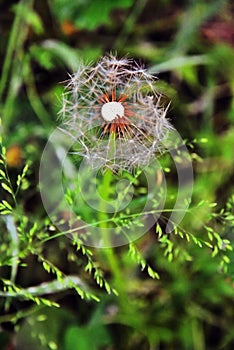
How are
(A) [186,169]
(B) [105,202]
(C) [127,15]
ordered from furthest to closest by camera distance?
(C) [127,15], (A) [186,169], (B) [105,202]

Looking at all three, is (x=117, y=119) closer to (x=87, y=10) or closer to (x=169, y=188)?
(x=169, y=188)

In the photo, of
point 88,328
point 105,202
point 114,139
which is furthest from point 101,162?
point 88,328

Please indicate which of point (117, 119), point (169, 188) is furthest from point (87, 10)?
point (117, 119)

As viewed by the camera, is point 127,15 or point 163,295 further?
point 127,15

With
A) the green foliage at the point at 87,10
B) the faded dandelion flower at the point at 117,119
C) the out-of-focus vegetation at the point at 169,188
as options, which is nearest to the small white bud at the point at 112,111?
the faded dandelion flower at the point at 117,119

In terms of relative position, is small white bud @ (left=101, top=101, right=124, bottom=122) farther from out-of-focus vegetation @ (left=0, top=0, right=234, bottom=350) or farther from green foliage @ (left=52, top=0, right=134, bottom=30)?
green foliage @ (left=52, top=0, right=134, bottom=30)

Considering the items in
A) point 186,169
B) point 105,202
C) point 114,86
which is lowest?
point 186,169

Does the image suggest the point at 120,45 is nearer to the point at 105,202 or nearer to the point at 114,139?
the point at 105,202

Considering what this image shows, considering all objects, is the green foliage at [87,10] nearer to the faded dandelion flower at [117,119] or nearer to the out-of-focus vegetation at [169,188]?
the out-of-focus vegetation at [169,188]
